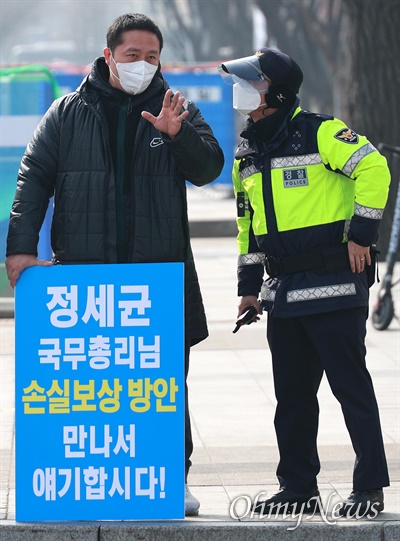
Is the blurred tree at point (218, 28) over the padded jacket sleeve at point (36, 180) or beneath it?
beneath

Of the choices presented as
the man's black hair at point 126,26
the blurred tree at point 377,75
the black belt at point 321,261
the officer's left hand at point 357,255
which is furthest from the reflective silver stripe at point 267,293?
the blurred tree at point 377,75

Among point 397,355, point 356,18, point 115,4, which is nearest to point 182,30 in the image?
point 356,18

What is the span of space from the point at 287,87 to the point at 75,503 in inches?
66.0

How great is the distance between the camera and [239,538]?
15.9ft

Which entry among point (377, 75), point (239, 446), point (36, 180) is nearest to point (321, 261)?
point (36, 180)

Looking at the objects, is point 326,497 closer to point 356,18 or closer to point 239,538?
point 239,538

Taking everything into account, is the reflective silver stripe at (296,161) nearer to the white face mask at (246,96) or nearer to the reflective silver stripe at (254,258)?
the white face mask at (246,96)

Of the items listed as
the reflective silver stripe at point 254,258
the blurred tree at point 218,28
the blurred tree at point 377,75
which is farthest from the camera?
the blurred tree at point 218,28

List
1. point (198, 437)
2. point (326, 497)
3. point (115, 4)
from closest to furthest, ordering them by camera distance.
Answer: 1. point (326, 497)
2. point (198, 437)
3. point (115, 4)

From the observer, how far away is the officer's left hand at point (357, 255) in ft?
16.1

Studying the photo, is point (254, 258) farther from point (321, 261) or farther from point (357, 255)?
point (357, 255)

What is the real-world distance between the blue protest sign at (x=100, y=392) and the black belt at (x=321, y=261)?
502mm

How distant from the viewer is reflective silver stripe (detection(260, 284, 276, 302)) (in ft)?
16.6

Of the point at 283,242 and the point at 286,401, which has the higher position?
A: the point at 283,242
